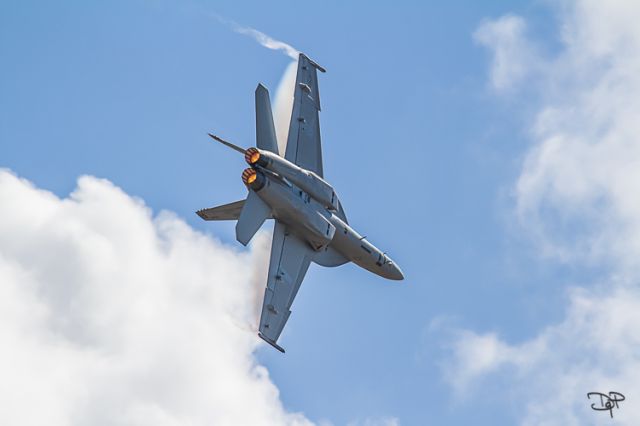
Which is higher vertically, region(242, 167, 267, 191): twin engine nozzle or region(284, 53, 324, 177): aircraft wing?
region(284, 53, 324, 177): aircraft wing

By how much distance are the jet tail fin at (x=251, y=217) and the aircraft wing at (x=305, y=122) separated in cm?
414

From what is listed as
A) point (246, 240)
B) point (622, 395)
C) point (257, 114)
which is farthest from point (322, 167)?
point (622, 395)

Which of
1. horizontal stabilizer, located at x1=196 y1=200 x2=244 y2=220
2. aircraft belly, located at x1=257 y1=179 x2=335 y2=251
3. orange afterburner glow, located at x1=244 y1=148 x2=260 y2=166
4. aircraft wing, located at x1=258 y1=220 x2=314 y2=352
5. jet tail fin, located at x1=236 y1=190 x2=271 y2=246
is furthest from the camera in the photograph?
horizontal stabilizer, located at x1=196 y1=200 x2=244 y2=220

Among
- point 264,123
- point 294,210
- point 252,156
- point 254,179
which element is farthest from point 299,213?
point 264,123

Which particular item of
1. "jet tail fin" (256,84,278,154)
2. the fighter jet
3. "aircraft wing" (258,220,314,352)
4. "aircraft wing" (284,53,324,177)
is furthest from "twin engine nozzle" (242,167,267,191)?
"aircraft wing" (284,53,324,177)

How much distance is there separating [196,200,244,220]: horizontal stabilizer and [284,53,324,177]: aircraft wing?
2.90m

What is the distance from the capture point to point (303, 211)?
41.3 meters

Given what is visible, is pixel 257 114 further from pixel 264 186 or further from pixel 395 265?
pixel 395 265

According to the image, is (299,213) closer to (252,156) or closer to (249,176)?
(249,176)

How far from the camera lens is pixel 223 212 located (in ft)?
144

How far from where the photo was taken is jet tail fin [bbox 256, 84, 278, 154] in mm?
40688

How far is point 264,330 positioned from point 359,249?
288 inches

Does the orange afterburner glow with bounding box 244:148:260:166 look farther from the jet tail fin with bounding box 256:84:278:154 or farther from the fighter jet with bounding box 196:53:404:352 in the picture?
the jet tail fin with bounding box 256:84:278:154

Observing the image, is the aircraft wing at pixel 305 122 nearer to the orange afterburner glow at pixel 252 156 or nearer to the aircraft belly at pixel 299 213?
the aircraft belly at pixel 299 213
